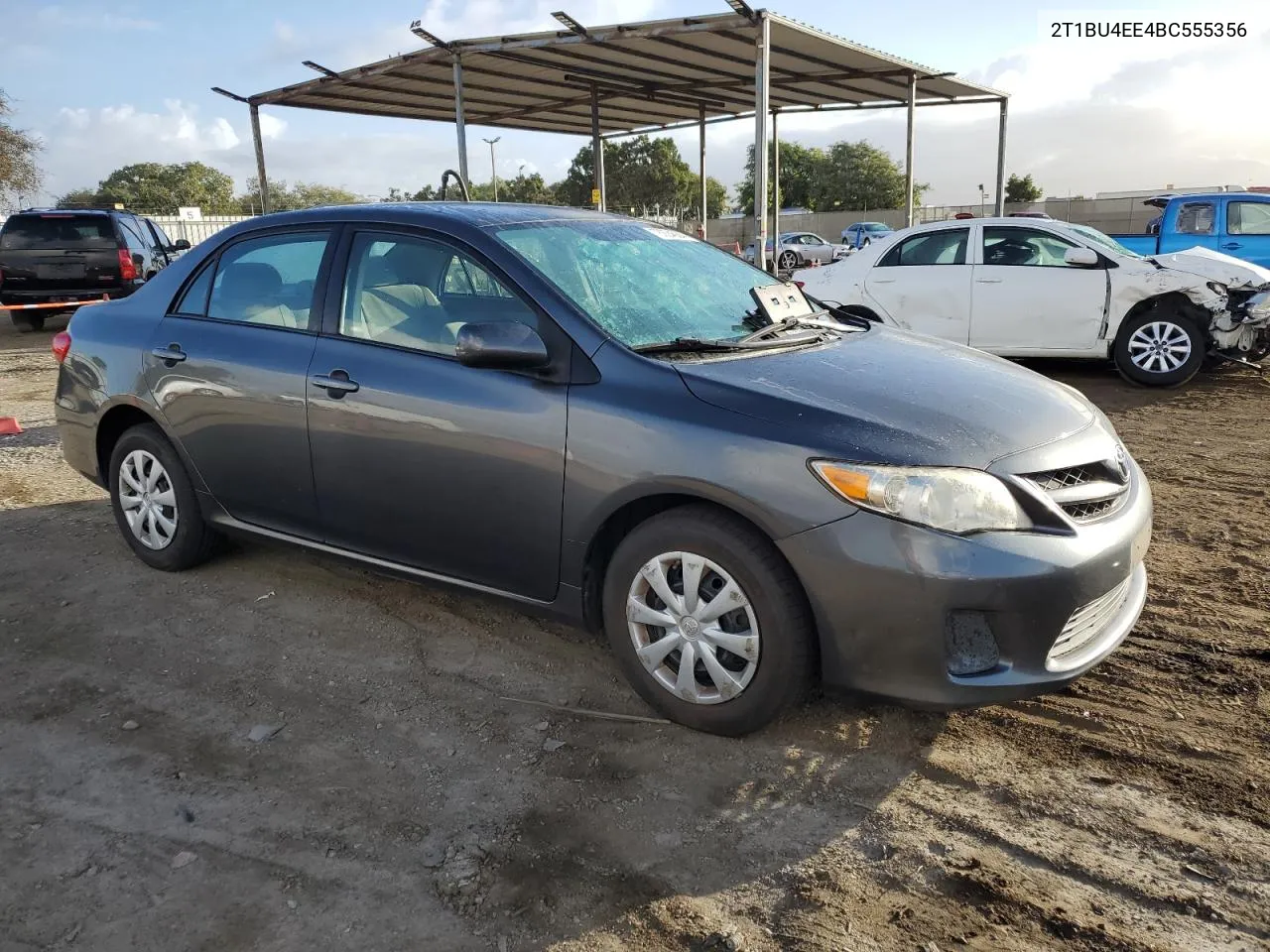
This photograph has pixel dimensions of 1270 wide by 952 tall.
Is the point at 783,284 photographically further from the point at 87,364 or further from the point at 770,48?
the point at 770,48

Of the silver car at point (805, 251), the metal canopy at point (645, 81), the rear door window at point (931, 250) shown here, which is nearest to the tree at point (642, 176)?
the silver car at point (805, 251)

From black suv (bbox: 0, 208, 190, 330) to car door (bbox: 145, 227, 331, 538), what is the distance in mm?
11067

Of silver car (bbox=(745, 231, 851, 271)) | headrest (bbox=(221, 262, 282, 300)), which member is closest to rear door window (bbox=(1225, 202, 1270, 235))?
headrest (bbox=(221, 262, 282, 300))

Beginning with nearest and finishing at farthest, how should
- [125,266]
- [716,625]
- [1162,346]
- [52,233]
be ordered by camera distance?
[716,625]
[1162,346]
[52,233]
[125,266]

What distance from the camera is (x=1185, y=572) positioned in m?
4.29

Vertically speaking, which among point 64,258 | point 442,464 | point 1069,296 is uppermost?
point 64,258

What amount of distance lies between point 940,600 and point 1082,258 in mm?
7342

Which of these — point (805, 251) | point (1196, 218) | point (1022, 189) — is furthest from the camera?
point (1022, 189)

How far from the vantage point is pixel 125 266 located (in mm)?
13727

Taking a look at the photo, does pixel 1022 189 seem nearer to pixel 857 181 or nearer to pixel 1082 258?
pixel 857 181

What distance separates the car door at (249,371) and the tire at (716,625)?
5.09ft

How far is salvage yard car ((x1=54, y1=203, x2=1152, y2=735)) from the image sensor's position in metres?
2.65

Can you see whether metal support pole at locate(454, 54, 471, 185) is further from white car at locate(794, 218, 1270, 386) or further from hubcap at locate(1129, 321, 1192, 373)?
hubcap at locate(1129, 321, 1192, 373)

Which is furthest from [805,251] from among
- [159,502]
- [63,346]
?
[159,502]
